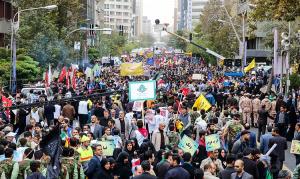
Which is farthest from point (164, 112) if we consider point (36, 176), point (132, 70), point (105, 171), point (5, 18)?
point (5, 18)

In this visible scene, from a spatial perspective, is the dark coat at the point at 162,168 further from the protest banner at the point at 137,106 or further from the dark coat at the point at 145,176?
the protest banner at the point at 137,106

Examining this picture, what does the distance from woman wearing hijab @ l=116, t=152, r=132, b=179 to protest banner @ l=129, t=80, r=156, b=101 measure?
8.26 metres

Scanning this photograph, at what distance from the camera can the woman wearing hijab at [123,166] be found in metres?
13.1

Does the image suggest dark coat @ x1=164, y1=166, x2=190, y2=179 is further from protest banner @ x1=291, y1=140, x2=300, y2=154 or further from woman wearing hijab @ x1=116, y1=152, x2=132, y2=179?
protest banner @ x1=291, y1=140, x2=300, y2=154

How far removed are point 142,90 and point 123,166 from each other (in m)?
8.45

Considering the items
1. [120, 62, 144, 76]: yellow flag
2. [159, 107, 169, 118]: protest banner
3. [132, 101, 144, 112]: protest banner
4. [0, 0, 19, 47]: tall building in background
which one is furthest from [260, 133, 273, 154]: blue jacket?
[0, 0, 19, 47]: tall building in background

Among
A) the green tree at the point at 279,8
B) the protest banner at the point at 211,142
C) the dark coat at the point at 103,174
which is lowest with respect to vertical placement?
the dark coat at the point at 103,174

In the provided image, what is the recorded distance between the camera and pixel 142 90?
70.6 ft

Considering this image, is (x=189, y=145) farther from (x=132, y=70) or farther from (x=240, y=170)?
(x=132, y=70)

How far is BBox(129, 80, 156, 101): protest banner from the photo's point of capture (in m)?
21.5

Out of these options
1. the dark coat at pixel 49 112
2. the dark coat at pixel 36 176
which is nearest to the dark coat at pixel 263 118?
the dark coat at pixel 49 112

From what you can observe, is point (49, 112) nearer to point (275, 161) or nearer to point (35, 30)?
point (275, 161)

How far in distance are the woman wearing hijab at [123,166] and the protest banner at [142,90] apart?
27.1 feet

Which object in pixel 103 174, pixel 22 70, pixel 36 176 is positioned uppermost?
pixel 22 70
